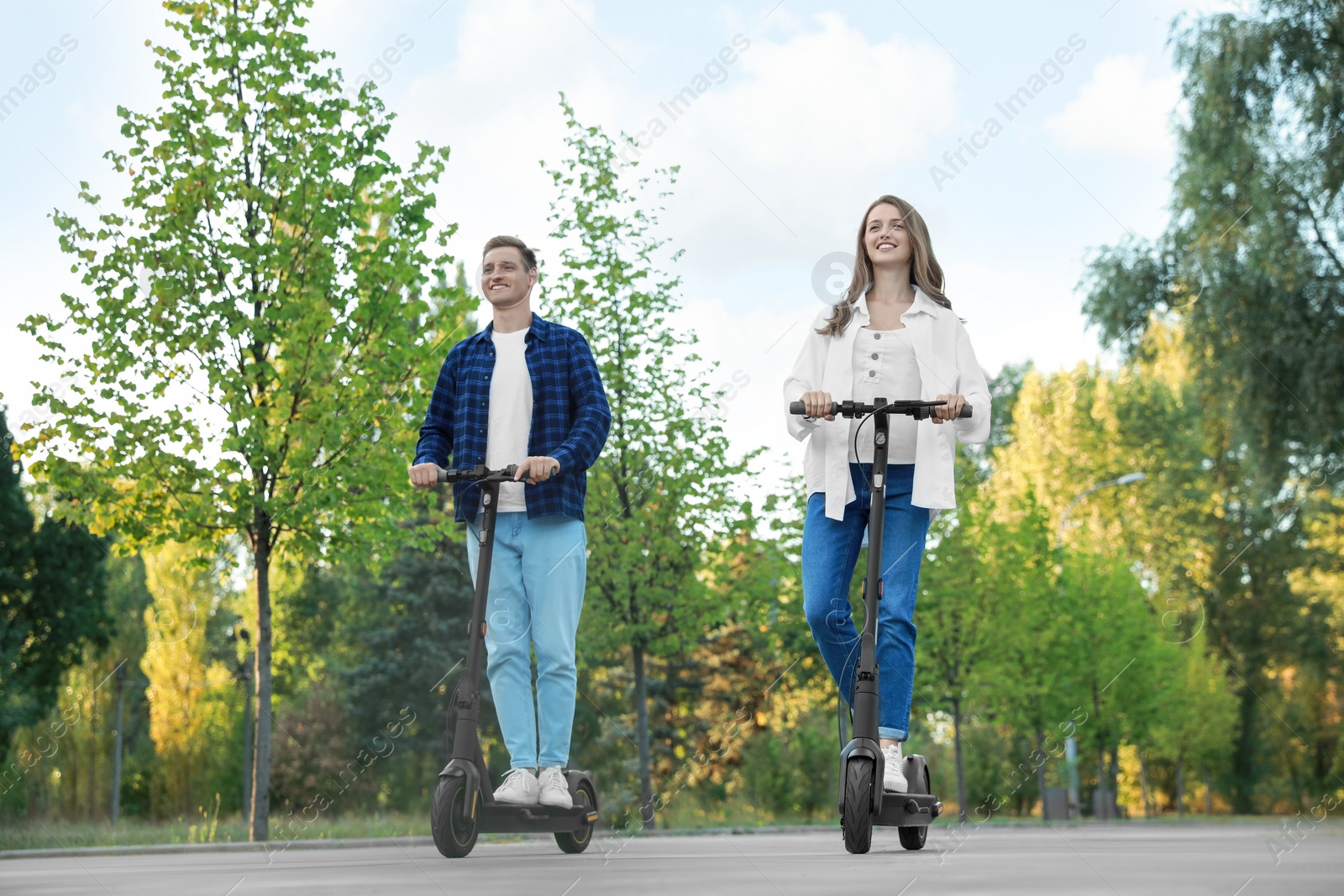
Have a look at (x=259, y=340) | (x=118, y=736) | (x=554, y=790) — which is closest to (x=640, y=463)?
(x=259, y=340)

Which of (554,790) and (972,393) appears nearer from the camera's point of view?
(972,393)

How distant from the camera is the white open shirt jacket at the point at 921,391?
5395 millimetres

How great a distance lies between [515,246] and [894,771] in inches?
115

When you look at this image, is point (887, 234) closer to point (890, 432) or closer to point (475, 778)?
point (890, 432)

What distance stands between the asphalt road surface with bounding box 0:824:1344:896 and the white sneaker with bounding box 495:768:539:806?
236mm

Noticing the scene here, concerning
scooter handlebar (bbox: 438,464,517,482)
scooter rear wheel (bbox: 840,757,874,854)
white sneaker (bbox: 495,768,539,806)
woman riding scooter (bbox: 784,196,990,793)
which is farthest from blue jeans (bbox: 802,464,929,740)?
white sneaker (bbox: 495,768,539,806)

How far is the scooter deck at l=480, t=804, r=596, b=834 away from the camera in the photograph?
18.2 ft

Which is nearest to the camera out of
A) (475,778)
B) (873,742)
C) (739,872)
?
(873,742)

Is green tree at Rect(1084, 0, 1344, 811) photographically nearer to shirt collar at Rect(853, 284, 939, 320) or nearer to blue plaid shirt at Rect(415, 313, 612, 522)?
shirt collar at Rect(853, 284, 939, 320)

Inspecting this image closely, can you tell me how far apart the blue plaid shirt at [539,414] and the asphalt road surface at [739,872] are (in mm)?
1520

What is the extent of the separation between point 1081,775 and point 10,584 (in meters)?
24.8

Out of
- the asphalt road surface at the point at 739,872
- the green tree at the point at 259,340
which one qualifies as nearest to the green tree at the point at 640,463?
the green tree at the point at 259,340

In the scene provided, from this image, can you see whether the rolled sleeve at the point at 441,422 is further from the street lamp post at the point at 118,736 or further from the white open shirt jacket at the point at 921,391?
the street lamp post at the point at 118,736

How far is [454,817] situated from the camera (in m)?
5.34
